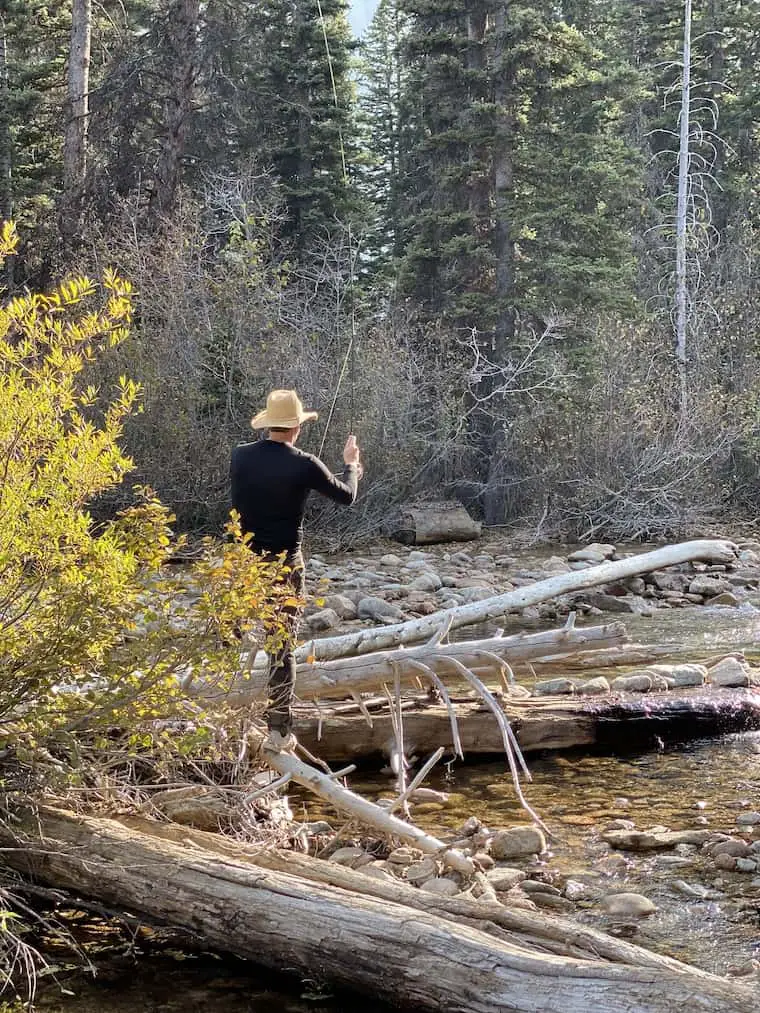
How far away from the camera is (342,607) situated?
13172 mm

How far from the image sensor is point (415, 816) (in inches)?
258

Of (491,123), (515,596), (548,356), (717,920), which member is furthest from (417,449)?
(717,920)

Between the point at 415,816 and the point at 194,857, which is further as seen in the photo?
the point at 415,816

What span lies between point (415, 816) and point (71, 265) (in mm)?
14586

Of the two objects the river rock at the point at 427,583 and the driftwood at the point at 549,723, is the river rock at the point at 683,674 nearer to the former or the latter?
the driftwood at the point at 549,723

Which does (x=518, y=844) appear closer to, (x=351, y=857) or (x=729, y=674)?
(x=351, y=857)

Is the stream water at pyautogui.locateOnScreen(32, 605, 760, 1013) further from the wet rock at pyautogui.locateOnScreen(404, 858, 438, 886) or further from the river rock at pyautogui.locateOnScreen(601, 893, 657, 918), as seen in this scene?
the wet rock at pyautogui.locateOnScreen(404, 858, 438, 886)

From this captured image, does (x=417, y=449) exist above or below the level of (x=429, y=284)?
below

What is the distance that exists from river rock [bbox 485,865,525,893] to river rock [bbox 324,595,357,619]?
24.8 feet

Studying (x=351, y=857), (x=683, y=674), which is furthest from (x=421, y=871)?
(x=683, y=674)

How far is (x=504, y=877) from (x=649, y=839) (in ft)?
3.36

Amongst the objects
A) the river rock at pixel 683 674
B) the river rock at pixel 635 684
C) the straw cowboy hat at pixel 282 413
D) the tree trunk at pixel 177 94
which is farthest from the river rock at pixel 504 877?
the tree trunk at pixel 177 94

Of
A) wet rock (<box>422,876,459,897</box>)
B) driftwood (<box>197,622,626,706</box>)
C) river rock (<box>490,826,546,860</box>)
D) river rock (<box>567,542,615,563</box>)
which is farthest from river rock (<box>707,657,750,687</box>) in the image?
river rock (<box>567,542,615,563</box>)

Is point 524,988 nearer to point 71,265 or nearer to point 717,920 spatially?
point 717,920
